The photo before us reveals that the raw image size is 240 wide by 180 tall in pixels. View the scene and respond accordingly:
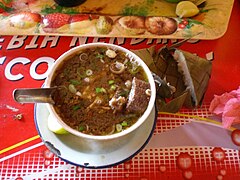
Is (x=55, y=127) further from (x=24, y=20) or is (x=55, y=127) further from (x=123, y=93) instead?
(x=24, y=20)

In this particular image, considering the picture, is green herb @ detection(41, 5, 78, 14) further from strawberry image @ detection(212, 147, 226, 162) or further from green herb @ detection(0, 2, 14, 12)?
strawberry image @ detection(212, 147, 226, 162)

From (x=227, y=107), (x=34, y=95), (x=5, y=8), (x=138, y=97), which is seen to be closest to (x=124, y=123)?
Result: (x=138, y=97)

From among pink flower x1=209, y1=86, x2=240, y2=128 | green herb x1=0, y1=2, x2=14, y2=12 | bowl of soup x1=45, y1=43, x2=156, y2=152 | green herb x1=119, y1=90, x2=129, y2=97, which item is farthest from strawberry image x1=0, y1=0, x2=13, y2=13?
pink flower x1=209, y1=86, x2=240, y2=128

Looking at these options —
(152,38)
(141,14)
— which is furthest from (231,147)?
(141,14)

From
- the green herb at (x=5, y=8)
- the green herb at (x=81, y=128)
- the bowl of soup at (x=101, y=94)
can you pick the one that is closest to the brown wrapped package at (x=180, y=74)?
the bowl of soup at (x=101, y=94)

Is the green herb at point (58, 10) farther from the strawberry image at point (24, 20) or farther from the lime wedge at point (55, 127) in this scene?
the lime wedge at point (55, 127)
